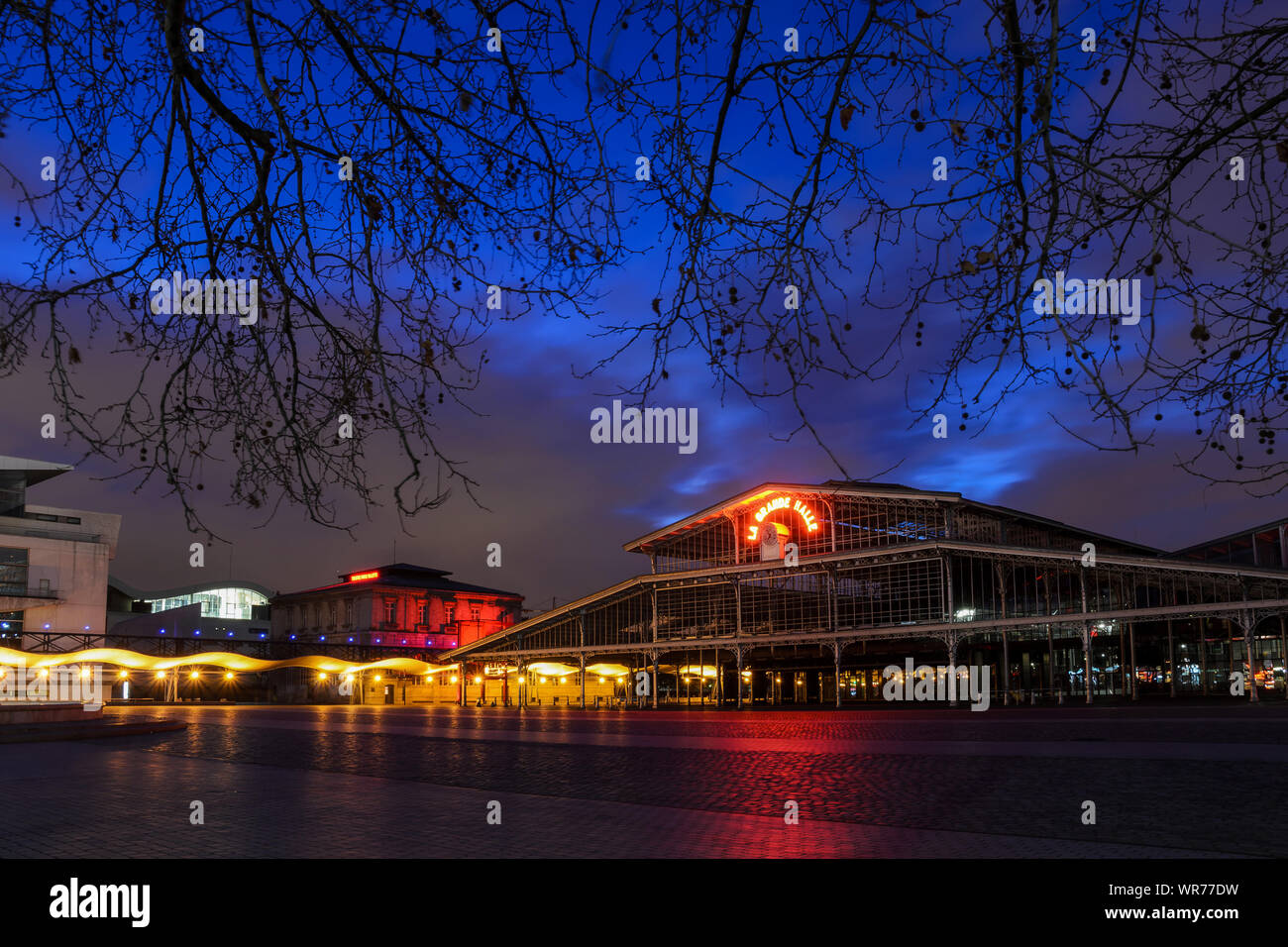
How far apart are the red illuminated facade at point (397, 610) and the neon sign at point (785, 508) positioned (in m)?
38.6

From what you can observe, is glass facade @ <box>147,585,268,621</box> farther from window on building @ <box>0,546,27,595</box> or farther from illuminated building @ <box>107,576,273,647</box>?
window on building @ <box>0,546,27,595</box>

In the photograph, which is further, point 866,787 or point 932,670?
point 932,670

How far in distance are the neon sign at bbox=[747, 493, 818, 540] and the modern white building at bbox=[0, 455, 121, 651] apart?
46.0 metres

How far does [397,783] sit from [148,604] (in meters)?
111

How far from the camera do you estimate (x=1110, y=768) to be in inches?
570

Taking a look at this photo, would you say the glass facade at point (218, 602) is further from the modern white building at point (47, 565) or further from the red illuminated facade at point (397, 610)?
the modern white building at point (47, 565)

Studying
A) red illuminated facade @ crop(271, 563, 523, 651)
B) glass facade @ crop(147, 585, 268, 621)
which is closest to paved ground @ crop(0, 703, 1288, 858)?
red illuminated facade @ crop(271, 563, 523, 651)

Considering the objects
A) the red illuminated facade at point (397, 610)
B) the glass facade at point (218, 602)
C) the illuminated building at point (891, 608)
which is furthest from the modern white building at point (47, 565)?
the glass facade at point (218, 602)

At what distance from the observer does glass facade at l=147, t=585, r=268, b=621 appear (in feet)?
382

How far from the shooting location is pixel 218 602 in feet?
386

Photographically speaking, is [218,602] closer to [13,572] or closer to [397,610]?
→ [397,610]

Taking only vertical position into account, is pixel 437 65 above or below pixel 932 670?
above

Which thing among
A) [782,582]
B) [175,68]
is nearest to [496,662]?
[782,582]
